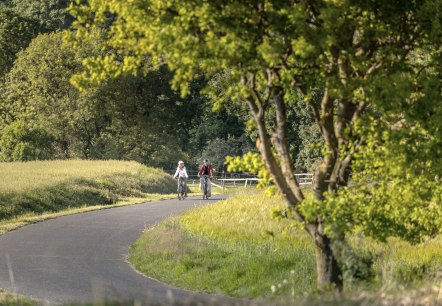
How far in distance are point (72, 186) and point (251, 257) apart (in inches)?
1039

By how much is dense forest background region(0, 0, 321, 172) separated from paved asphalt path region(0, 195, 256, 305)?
42.1 m

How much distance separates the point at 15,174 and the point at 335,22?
36.9 meters

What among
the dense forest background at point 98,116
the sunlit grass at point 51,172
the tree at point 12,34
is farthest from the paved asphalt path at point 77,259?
the tree at point 12,34

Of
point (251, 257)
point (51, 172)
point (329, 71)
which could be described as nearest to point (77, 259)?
point (251, 257)

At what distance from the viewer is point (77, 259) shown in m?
22.1

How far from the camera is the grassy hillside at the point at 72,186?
121 feet

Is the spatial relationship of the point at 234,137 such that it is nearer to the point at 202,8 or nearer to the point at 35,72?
the point at 35,72

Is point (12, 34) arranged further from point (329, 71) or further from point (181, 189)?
point (329, 71)

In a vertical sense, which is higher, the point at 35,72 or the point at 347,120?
the point at 35,72

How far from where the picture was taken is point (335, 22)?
12969 mm

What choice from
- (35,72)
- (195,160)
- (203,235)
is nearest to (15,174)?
(203,235)

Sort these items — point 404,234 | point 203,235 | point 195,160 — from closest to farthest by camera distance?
point 404,234
point 203,235
point 195,160

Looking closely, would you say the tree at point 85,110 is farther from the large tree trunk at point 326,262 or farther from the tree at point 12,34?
the large tree trunk at point 326,262

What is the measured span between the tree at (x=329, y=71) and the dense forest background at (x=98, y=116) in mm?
56747
